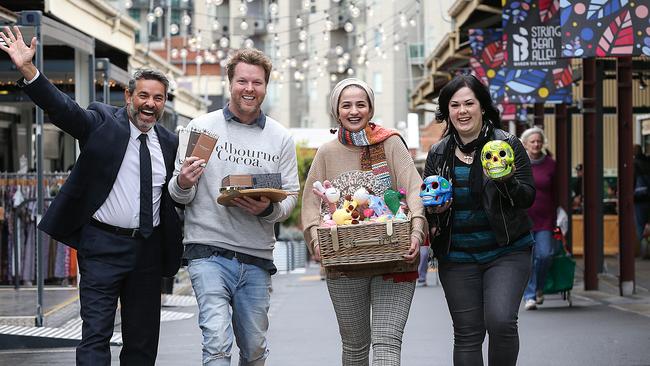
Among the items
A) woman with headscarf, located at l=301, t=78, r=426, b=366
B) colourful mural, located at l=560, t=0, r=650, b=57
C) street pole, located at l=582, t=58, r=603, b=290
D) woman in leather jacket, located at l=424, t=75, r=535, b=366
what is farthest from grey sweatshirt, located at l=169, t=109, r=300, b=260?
street pole, located at l=582, t=58, r=603, b=290

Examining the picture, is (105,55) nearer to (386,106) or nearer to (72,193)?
(72,193)

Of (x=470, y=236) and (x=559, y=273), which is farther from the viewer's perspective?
(x=559, y=273)

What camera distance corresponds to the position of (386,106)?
233 ft

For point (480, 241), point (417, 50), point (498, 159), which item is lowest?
point (480, 241)

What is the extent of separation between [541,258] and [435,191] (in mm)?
7938

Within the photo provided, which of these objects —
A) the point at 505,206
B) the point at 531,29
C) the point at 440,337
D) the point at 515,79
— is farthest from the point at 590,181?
the point at 505,206

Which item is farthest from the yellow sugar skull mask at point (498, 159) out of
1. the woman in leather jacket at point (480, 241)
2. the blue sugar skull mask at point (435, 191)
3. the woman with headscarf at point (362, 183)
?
the woman with headscarf at point (362, 183)

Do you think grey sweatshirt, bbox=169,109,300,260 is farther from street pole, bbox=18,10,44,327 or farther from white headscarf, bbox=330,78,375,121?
street pole, bbox=18,10,44,327

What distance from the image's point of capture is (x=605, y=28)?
1190cm

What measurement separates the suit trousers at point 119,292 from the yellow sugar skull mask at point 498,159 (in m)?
1.89

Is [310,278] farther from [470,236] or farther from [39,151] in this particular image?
[470,236]

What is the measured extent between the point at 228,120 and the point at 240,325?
44.1 inches

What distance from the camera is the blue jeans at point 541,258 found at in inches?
564

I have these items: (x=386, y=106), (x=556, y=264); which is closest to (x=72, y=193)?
(x=556, y=264)
